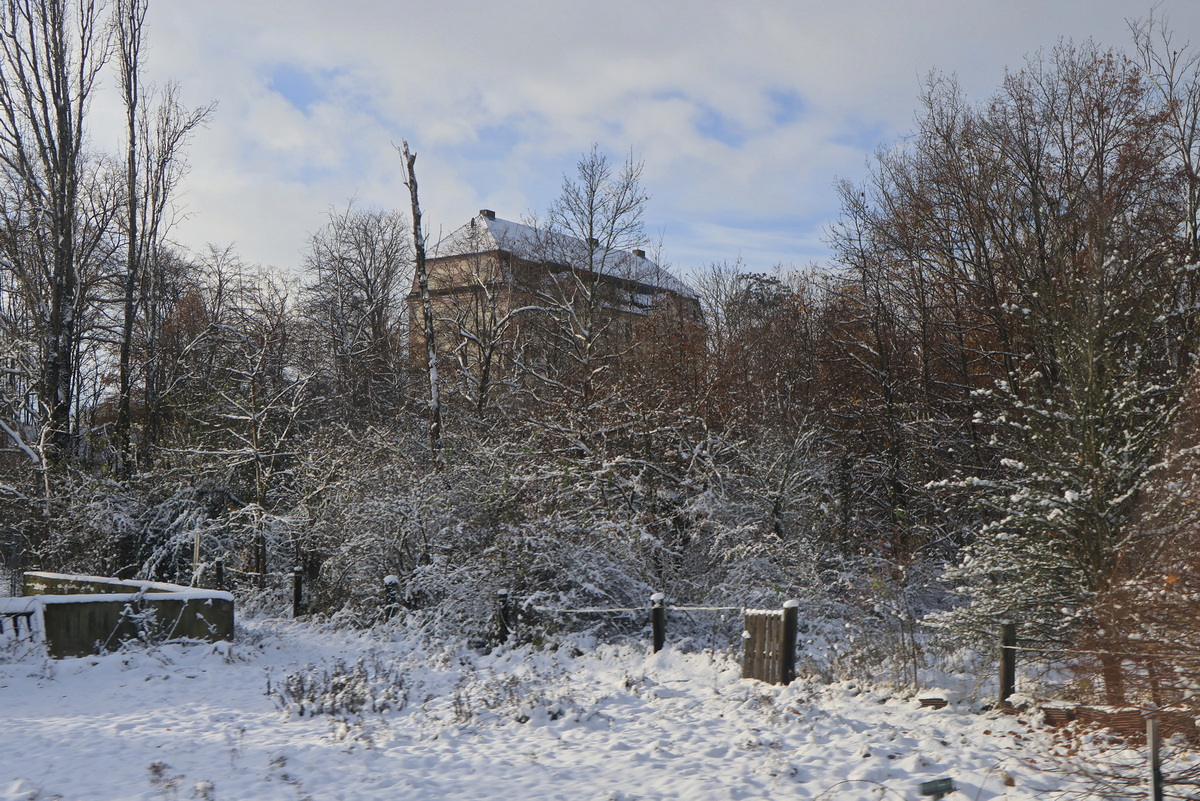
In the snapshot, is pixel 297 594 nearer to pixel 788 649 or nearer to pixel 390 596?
pixel 390 596

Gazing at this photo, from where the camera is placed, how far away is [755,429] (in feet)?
59.9

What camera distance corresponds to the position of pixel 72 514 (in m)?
18.0

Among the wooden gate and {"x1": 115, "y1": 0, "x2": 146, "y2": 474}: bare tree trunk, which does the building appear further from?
the wooden gate

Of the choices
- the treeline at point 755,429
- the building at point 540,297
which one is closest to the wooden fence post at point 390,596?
the treeline at point 755,429

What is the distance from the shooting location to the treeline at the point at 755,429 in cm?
811

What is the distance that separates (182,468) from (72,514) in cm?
232

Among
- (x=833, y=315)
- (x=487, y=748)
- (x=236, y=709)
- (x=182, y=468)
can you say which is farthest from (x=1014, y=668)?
(x=182, y=468)

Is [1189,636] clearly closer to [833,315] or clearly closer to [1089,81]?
[1089,81]

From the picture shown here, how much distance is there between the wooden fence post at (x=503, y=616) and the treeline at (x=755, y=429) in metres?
0.38

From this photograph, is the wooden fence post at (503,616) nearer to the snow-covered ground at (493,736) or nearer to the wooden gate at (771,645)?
the snow-covered ground at (493,736)

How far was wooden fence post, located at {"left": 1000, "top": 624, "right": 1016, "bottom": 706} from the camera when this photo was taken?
7.67m

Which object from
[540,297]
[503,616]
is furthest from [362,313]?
[503,616]

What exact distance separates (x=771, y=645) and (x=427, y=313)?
1168 cm

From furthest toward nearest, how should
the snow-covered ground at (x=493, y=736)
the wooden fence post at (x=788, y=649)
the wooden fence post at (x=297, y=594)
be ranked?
1. the wooden fence post at (x=297, y=594)
2. the wooden fence post at (x=788, y=649)
3. the snow-covered ground at (x=493, y=736)
